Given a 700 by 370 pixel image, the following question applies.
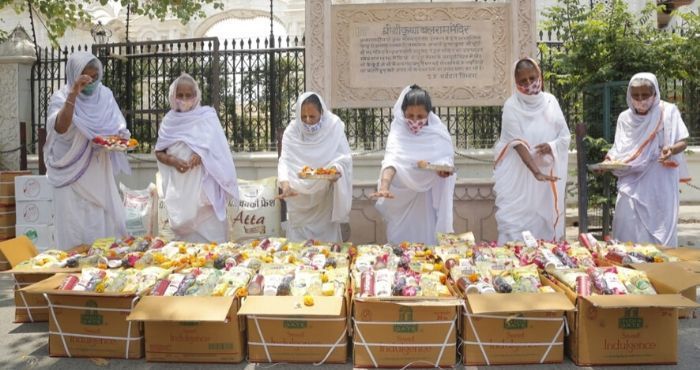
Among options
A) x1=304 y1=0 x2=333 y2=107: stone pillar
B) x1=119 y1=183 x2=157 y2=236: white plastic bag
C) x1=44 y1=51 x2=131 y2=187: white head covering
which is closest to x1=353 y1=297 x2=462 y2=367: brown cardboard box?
x1=44 y1=51 x2=131 y2=187: white head covering

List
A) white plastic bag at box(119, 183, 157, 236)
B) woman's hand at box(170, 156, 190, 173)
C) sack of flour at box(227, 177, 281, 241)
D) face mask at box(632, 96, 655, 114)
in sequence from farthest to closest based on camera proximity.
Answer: white plastic bag at box(119, 183, 157, 236), sack of flour at box(227, 177, 281, 241), face mask at box(632, 96, 655, 114), woman's hand at box(170, 156, 190, 173)

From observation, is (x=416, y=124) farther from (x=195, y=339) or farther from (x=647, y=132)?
(x=195, y=339)

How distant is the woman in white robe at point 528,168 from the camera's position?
15.5 ft

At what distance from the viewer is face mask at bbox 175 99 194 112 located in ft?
15.0

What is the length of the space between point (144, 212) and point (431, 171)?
308 cm

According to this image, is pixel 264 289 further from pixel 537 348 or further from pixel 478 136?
pixel 478 136

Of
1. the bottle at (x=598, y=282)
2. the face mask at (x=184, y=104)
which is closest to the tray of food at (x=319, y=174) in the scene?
the face mask at (x=184, y=104)

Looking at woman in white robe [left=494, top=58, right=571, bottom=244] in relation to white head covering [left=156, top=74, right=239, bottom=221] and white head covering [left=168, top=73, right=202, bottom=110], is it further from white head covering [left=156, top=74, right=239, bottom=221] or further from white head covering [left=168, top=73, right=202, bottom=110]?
white head covering [left=168, top=73, right=202, bottom=110]

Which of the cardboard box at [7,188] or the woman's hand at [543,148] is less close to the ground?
the woman's hand at [543,148]

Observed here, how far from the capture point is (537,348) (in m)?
2.67

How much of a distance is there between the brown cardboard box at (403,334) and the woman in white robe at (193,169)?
219cm

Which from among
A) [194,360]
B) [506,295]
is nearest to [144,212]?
[194,360]

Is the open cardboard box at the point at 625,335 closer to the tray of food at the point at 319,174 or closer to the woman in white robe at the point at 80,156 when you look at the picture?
the tray of food at the point at 319,174

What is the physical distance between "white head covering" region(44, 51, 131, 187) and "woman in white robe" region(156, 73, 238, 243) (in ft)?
1.37
